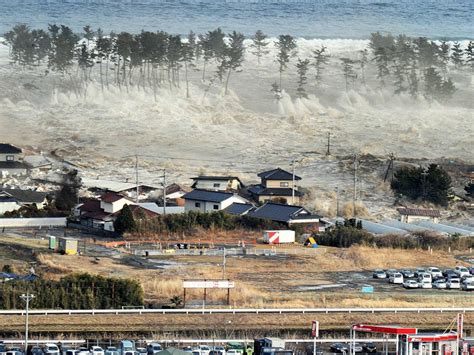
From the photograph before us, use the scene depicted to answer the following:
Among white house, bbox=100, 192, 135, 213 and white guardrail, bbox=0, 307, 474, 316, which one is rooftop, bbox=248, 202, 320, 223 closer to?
white house, bbox=100, 192, 135, 213

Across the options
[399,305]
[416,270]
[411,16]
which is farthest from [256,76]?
[399,305]

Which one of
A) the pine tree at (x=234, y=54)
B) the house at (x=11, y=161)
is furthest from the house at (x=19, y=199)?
the pine tree at (x=234, y=54)

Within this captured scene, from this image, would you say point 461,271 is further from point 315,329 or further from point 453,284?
point 315,329

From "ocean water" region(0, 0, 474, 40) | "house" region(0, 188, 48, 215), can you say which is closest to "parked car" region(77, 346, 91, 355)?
"house" region(0, 188, 48, 215)

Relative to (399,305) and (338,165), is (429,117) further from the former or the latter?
(399,305)

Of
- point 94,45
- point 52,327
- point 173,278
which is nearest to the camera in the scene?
point 52,327

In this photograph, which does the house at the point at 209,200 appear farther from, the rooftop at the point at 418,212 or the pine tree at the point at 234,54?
the pine tree at the point at 234,54
